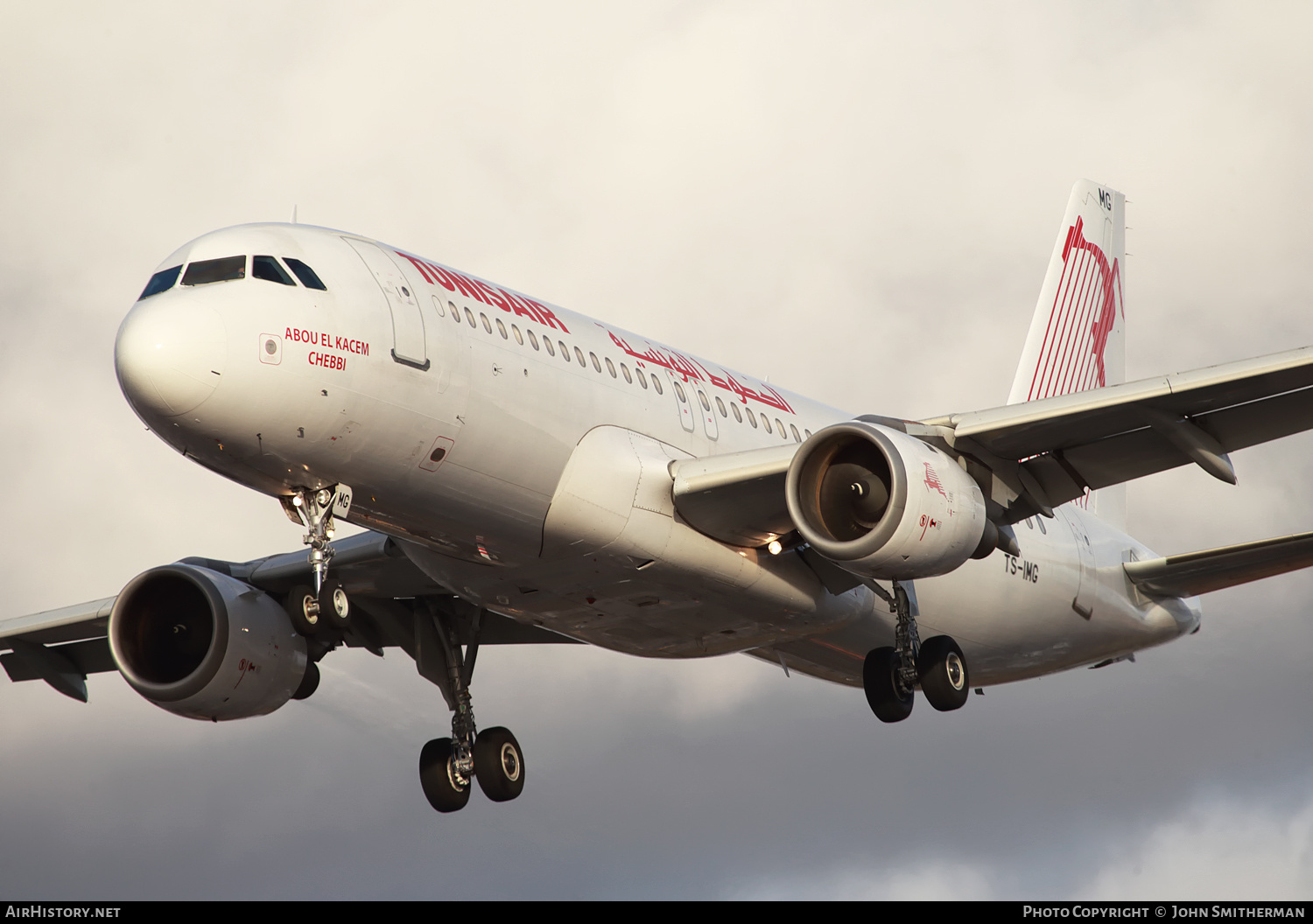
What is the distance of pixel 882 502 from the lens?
74.8 feet

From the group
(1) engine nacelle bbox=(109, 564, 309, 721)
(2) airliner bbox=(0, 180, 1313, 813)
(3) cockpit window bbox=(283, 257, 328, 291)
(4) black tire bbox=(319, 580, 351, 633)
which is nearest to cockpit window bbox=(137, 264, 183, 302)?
(2) airliner bbox=(0, 180, 1313, 813)

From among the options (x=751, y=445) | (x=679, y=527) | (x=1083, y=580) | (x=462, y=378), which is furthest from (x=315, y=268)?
(x=1083, y=580)

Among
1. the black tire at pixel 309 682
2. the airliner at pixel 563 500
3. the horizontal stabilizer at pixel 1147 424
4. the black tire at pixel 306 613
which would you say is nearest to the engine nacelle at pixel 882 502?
the airliner at pixel 563 500

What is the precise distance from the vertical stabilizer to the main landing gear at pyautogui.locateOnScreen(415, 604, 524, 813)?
13.9 m

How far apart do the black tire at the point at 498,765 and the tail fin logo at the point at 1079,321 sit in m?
14.9

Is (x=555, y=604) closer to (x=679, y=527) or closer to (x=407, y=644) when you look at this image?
(x=679, y=527)

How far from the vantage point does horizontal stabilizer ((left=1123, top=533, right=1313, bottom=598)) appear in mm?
26766

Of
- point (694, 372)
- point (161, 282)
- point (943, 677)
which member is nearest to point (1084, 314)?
point (943, 677)

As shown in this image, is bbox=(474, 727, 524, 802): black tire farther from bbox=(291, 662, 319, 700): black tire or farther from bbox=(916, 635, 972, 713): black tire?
bbox=(916, 635, 972, 713): black tire

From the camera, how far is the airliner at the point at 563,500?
19984 millimetres

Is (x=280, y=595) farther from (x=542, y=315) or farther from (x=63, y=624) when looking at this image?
(x=542, y=315)

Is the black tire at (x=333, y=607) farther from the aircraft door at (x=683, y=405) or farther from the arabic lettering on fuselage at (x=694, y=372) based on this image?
the aircraft door at (x=683, y=405)

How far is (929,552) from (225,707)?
41.8 ft

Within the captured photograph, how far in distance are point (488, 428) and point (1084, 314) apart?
21.8m
